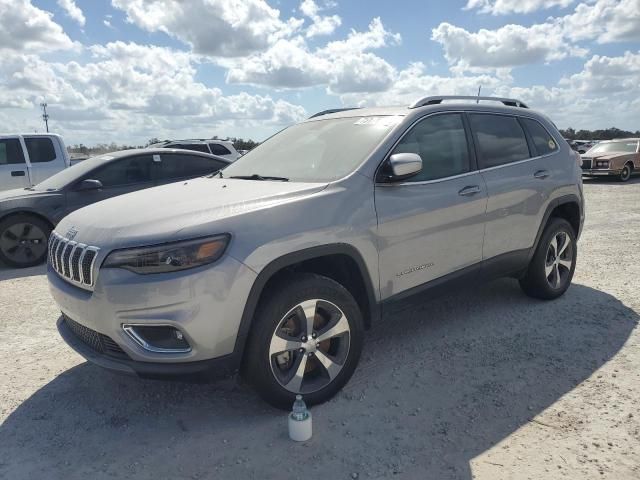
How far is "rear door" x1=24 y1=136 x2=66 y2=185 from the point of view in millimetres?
9445

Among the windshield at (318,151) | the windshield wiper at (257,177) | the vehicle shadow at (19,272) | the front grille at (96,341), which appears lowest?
the vehicle shadow at (19,272)

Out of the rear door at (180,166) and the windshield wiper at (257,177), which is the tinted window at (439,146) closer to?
the windshield wiper at (257,177)

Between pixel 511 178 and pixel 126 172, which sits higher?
pixel 126 172

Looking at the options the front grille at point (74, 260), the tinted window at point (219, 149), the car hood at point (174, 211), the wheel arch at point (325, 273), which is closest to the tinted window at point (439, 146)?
the wheel arch at point (325, 273)

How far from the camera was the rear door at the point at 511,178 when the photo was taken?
417cm

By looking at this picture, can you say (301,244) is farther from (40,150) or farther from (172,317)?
(40,150)

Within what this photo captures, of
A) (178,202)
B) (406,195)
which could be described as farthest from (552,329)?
(178,202)

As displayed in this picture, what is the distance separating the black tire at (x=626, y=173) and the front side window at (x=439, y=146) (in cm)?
1671

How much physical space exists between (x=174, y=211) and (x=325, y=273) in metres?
1.04

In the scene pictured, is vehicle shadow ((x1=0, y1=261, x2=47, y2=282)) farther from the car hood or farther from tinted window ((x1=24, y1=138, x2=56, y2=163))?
the car hood

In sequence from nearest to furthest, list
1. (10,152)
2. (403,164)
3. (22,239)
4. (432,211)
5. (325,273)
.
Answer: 1. (403,164)
2. (325,273)
3. (432,211)
4. (22,239)
5. (10,152)

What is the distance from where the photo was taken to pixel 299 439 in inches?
112

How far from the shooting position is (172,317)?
8.66 feet

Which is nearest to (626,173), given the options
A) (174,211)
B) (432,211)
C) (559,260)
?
(559,260)
